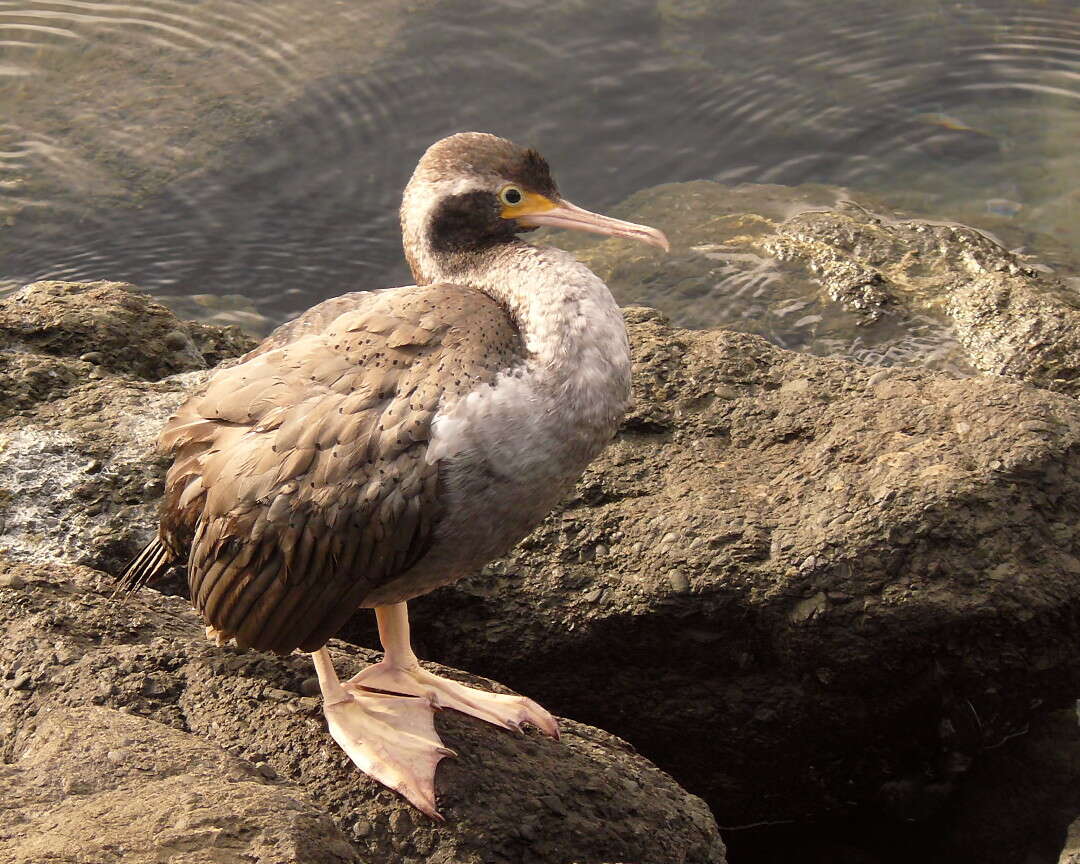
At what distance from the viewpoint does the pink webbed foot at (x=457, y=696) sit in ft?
12.9

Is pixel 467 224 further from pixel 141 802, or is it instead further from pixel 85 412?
pixel 141 802

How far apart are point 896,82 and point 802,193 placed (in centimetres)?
162

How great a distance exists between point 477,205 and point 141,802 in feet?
6.86

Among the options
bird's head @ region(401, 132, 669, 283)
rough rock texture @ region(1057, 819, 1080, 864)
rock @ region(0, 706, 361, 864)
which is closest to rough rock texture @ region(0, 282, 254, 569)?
rock @ region(0, 706, 361, 864)

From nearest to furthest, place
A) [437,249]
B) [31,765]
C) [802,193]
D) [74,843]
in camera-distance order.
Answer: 1. [74,843]
2. [31,765]
3. [437,249]
4. [802,193]

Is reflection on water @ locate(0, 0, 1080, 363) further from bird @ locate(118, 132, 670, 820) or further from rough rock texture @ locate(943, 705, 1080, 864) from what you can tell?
bird @ locate(118, 132, 670, 820)

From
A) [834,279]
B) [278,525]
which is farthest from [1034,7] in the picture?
[278,525]

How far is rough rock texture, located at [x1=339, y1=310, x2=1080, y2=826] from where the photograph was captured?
158 inches

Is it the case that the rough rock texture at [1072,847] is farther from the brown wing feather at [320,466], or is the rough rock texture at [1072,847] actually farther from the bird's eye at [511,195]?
the bird's eye at [511,195]

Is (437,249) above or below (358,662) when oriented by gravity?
above

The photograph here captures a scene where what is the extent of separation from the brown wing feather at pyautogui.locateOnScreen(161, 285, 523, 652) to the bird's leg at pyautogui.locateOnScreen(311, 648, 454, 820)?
265 millimetres

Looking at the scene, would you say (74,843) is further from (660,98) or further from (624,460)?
(660,98)

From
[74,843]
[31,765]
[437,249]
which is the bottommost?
[31,765]

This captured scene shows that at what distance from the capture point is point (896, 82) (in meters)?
9.30
